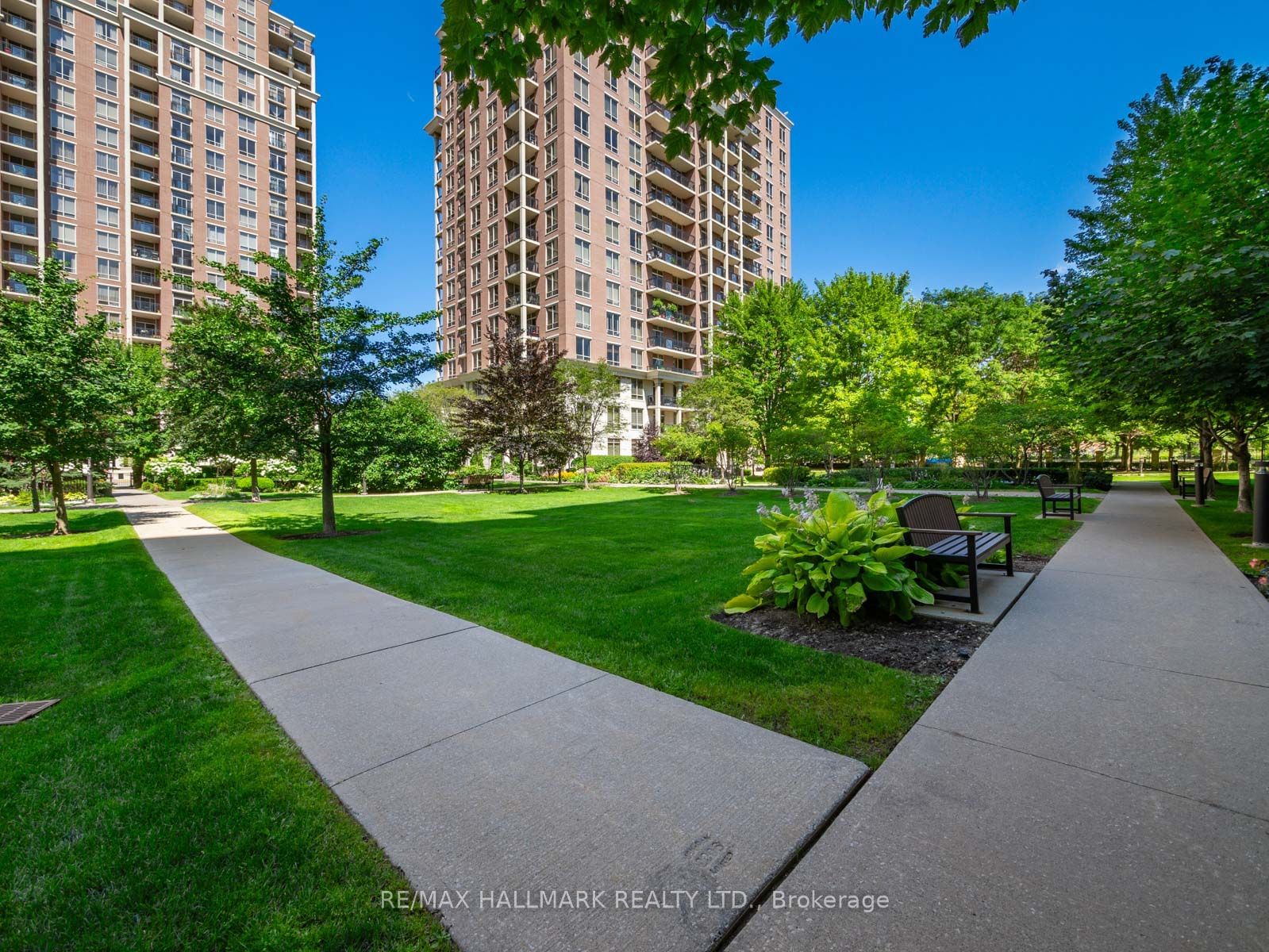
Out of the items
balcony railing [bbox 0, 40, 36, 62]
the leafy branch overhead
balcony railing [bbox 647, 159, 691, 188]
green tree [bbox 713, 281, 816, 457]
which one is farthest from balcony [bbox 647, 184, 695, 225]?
balcony railing [bbox 0, 40, 36, 62]

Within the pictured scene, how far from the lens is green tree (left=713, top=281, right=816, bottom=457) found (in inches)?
1148

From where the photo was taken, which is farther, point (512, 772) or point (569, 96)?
point (569, 96)

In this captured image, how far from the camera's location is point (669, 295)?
2002 inches

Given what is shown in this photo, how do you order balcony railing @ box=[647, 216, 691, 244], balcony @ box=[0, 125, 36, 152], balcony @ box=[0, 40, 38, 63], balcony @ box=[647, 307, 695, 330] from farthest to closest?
balcony railing @ box=[647, 216, 691, 244] → balcony @ box=[647, 307, 695, 330] → balcony @ box=[0, 40, 38, 63] → balcony @ box=[0, 125, 36, 152]

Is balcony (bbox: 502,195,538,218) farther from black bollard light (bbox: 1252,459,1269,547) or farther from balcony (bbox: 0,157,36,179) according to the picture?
black bollard light (bbox: 1252,459,1269,547)

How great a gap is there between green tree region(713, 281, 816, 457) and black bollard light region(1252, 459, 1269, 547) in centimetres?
1899

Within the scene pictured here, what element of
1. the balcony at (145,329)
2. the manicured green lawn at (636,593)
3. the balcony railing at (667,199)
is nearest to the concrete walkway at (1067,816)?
the manicured green lawn at (636,593)

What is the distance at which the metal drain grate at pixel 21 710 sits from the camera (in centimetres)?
335

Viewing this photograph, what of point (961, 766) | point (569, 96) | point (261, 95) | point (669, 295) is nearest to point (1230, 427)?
point (961, 766)

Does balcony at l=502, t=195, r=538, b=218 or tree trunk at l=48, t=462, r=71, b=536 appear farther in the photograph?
balcony at l=502, t=195, r=538, b=218

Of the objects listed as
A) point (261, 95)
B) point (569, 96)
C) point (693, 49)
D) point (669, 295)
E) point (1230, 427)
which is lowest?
point (1230, 427)

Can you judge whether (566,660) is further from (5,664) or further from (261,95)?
(261,95)

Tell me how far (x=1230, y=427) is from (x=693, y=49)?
2099cm

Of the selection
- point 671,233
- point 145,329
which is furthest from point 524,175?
point 145,329
